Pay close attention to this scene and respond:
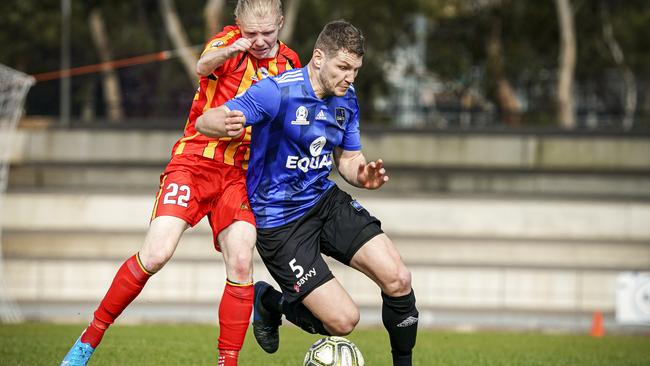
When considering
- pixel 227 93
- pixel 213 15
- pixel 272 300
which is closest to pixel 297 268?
pixel 272 300

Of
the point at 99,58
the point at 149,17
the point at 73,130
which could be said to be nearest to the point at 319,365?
the point at 73,130

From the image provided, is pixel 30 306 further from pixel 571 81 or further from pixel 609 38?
pixel 609 38

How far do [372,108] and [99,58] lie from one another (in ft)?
19.1

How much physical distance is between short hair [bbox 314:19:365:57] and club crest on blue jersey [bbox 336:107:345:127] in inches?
17.5

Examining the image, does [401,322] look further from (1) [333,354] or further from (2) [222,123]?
(2) [222,123]

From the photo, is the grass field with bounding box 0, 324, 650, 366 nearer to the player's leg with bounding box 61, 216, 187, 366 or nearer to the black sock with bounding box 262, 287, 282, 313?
the black sock with bounding box 262, 287, 282, 313

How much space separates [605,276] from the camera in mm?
15086

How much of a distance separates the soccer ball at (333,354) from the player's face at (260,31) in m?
1.98

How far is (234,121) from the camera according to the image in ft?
19.9

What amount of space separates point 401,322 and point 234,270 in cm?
110

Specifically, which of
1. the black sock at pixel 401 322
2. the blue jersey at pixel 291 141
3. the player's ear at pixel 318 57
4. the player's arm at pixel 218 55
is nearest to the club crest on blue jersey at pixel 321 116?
the blue jersey at pixel 291 141

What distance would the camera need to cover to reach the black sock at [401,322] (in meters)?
6.58

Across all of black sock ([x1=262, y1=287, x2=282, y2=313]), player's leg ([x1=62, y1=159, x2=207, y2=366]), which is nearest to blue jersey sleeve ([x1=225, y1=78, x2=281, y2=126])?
player's leg ([x1=62, y1=159, x2=207, y2=366])

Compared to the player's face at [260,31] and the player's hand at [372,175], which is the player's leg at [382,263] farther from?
the player's face at [260,31]
